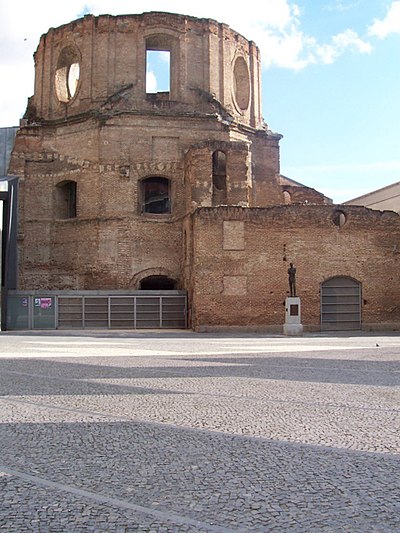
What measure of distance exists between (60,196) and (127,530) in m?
28.2

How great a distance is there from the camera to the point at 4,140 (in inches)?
1427

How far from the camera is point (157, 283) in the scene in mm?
29188

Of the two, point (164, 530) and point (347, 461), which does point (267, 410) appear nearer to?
point (347, 461)

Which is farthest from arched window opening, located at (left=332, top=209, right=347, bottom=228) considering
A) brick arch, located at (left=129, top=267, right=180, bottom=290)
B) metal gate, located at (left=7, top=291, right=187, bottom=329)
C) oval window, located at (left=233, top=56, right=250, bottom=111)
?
oval window, located at (left=233, top=56, right=250, bottom=111)

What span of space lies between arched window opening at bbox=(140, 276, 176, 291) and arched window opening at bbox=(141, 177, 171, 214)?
3365 millimetres

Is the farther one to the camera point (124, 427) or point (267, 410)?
point (267, 410)

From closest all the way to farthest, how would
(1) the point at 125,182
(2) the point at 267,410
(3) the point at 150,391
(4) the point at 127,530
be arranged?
(4) the point at 127,530
(2) the point at 267,410
(3) the point at 150,391
(1) the point at 125,182

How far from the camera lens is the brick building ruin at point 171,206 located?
909 inches

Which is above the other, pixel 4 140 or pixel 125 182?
pixel 4 140

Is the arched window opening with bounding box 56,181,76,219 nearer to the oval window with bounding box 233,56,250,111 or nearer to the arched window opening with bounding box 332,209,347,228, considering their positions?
the oval window with bounding box 233,56,250,111

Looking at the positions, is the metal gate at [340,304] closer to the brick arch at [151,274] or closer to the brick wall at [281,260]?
the brick wall at [281,260]

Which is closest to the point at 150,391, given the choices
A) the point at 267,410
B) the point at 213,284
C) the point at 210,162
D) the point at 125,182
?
the point at 267,410

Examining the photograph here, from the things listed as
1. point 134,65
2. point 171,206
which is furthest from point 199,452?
point 134,65

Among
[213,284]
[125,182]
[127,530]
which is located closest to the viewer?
[127,530]
